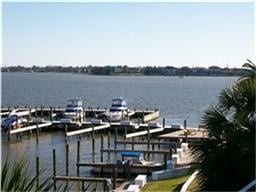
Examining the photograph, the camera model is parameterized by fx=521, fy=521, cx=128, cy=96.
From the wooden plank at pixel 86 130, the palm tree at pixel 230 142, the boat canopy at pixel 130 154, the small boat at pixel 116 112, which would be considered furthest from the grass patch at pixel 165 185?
the small boat at pixel 116 112

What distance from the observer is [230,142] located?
10508 mm

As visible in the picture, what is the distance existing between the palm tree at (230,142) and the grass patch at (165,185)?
7.25m

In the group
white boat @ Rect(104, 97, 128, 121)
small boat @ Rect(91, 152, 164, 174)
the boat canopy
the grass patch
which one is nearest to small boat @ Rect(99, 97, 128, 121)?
white boat @ Rect(104, 97, 128, 121)

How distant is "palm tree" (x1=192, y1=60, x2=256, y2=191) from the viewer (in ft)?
33.3

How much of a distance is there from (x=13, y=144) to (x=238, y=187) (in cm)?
3521

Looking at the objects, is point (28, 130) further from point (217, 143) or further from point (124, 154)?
point (217, 143)

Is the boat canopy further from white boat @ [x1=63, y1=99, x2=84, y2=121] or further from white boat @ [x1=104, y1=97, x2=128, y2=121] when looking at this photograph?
white boat @ [x1=63, y1=99, x2=84, y2=121]

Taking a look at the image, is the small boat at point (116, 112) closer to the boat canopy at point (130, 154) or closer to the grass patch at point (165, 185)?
the boat canopy at point (130, 154)

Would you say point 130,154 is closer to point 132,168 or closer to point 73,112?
point 132,168

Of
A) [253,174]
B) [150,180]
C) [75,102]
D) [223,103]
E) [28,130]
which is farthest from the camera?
[75,102]

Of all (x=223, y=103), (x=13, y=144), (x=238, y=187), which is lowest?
(x=13, y=144)

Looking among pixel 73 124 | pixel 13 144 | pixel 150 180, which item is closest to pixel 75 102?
pixel 73 124

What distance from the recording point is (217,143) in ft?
34.7

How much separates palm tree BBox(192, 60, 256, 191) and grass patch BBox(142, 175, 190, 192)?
23.8ft
